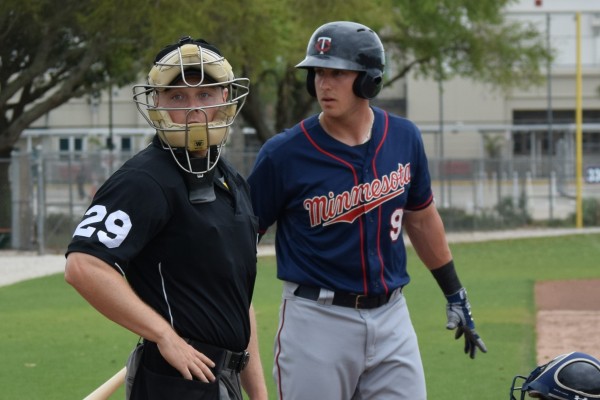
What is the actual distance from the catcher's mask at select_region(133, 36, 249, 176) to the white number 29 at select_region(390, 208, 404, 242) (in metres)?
1.43

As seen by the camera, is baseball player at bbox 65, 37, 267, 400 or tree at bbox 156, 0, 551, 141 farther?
tree at bbox 156, 0, 551, 141

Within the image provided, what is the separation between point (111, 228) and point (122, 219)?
0.04m

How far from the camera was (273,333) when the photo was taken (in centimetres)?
1262

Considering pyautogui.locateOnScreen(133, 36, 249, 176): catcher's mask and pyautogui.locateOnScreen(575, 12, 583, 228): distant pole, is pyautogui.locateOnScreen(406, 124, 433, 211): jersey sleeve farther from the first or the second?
pyautogui.locateOnScreen(575, 12, 583, 228): distant pole

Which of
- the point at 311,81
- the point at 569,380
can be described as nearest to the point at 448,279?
the point at 311,81

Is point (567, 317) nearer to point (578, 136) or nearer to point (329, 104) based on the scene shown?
point (329, 104)

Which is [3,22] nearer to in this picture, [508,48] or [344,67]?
[508,48]

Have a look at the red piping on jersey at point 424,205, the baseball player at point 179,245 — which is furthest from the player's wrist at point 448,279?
the baseball player at point 179,245

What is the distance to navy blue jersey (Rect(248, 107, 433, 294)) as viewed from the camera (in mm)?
5117

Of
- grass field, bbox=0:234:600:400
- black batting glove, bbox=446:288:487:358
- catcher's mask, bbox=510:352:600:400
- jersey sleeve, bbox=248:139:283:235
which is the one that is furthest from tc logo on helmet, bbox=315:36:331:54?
grass field, bbox=0:234:600:400

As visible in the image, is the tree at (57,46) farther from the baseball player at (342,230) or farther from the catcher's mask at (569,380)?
the catcher's mask at (569,380)

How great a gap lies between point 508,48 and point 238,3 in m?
12.2

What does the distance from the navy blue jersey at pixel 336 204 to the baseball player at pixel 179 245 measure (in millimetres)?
1107

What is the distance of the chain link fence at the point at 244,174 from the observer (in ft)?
81.9
